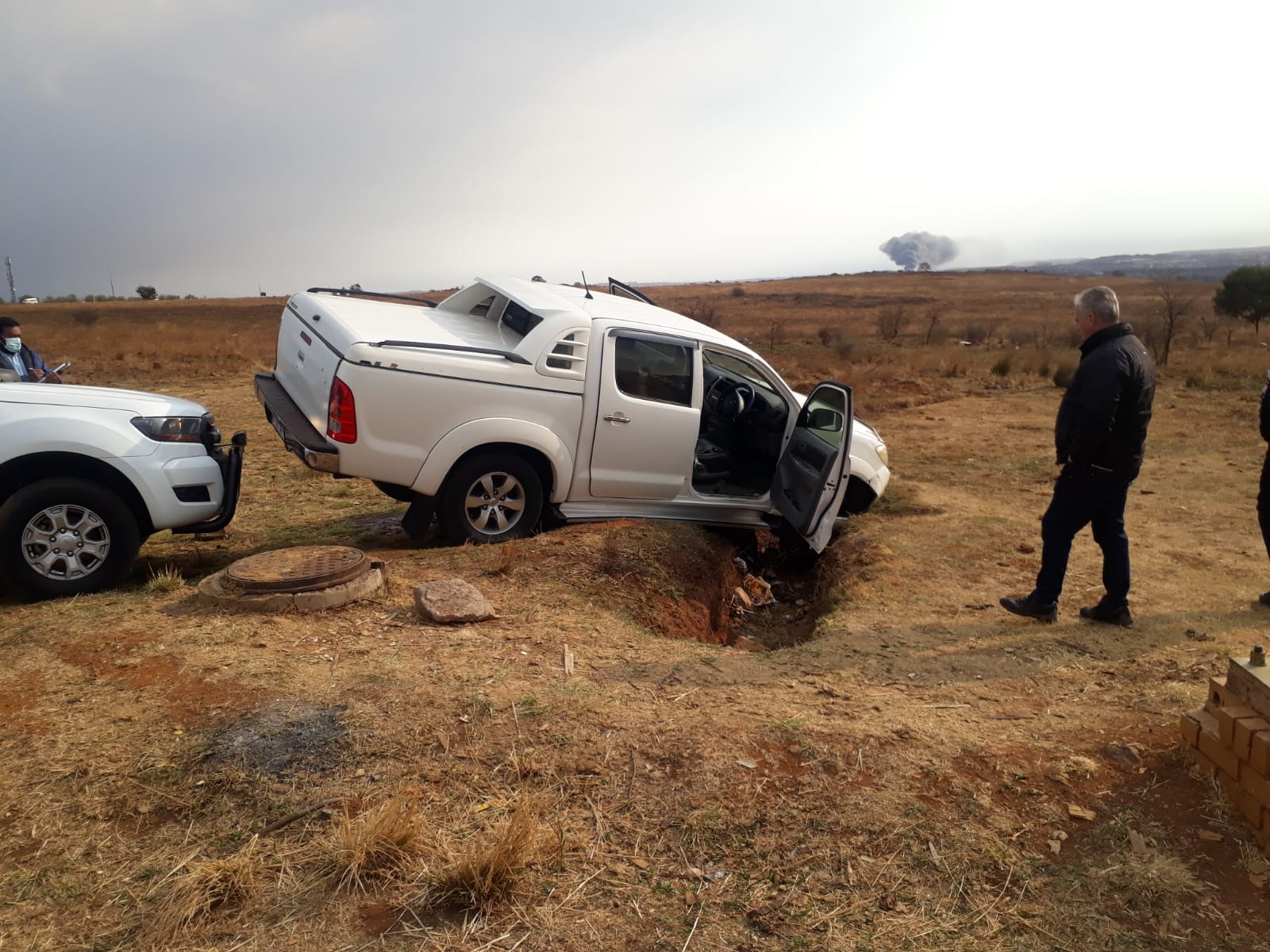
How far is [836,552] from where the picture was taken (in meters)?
7.54

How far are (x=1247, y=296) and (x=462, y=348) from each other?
121ft

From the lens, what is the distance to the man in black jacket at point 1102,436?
4984 mm

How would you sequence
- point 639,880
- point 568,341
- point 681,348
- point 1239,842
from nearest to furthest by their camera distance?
1. point 639,880
2. point 1239,842
3. point 568,341
4. point 681,348

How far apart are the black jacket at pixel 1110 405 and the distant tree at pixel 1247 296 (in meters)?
33.5

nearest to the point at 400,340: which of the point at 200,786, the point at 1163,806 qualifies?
the point at 200,786

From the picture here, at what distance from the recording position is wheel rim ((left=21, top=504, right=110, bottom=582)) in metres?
5.07

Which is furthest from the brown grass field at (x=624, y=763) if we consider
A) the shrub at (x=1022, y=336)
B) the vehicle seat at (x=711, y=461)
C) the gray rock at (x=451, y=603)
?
the shrub at (x=1022, y=336)

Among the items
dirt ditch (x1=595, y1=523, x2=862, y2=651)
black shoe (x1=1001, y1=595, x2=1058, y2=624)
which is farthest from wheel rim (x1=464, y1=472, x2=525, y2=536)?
black shoe (x1=1001, y1=595, x2=1058, y2=624)

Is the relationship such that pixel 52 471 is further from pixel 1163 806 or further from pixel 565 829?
pixel 1163 806

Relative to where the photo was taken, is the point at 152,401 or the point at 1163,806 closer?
the point at 1163,806

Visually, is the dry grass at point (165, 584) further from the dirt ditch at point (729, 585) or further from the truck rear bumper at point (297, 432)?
the dirt ditch at point (729, 585)

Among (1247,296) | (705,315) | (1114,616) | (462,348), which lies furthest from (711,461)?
(1247,296)

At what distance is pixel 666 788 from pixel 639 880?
0.52m

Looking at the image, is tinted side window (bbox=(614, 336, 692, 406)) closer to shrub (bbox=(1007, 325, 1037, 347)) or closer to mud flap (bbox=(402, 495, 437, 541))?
mud flap (bbox=(402, 495, 437, 541))
